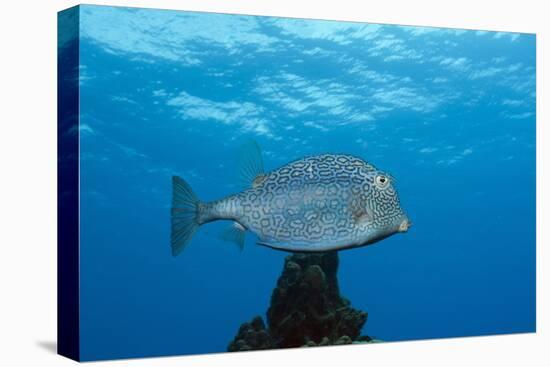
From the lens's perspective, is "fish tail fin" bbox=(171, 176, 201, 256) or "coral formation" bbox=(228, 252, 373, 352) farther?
"coral formation" bbox=(228, 252, 373, 352)

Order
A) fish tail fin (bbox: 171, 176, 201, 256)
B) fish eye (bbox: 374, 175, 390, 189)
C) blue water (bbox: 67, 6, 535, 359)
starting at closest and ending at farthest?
blue water (bbox: 67, 6, 535, 359) → fish tail fin (bbox: 171, 176, 201, 256) → fish eye (bbox: 374, 175, 390, 189)

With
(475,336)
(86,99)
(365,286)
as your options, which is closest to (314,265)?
(365,286)

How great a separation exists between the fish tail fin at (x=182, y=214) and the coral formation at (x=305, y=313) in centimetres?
100

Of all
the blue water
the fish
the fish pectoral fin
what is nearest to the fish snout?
the fish

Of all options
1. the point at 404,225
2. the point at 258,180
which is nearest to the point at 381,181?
the point at 404,225

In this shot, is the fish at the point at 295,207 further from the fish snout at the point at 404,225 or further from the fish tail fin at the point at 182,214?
the fish snout at the point at 404,225

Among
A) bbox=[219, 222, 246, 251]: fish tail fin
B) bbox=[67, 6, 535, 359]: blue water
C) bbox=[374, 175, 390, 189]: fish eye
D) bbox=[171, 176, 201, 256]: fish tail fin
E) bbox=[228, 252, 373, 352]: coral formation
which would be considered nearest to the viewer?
bbox=[67, 6, 535, 359]: blue water

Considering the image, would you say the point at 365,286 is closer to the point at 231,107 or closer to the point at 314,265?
the point at 314,265

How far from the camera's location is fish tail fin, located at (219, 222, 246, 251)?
947cm

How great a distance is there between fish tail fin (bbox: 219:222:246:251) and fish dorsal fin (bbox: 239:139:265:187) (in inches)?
15.2

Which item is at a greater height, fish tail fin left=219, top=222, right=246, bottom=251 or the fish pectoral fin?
the fish pectoral fin

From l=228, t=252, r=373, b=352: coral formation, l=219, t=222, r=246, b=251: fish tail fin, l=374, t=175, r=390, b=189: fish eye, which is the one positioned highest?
l=374, t=175, r=390, b=189: fish eye

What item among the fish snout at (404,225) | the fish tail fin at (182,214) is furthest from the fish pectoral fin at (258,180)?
the fish snout at (404,225)

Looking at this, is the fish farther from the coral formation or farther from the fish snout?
the coral formation
